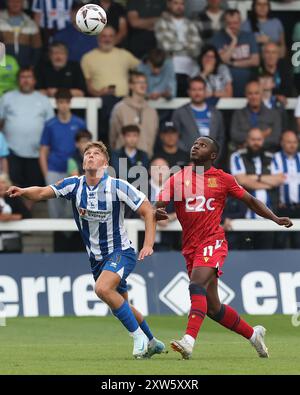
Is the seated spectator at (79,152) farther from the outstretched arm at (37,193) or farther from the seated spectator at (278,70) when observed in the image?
the outstretched arm at (37,193)

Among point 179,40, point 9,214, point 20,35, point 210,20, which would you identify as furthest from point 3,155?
point 210,20

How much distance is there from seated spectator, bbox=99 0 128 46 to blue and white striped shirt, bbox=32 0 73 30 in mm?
607

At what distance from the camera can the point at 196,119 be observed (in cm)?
1833

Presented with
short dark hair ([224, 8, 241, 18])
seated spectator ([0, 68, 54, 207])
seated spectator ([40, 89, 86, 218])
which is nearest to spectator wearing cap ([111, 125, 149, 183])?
seated spectator ([40, 89, 86, 218])

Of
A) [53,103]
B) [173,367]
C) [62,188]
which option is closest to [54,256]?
[53,103]

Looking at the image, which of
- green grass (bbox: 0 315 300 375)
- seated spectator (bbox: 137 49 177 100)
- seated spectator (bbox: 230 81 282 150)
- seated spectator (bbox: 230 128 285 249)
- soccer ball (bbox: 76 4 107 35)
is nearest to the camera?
green grass (bbox: 0 315 300 375)

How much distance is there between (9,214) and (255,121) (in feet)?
13.9

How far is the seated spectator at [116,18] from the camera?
64.2 feet

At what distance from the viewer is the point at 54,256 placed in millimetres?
17062

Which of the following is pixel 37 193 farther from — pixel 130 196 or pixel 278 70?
pixel 278 70

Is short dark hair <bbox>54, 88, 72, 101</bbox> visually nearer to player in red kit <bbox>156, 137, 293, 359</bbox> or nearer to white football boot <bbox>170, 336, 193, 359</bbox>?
player in red kit <bbox>156, 137, 293, 359</bbox>

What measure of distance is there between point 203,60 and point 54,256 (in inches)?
171

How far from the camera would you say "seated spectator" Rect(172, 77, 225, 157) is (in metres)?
18.3

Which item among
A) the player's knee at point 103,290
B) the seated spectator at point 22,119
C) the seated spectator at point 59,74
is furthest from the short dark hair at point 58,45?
the player's knee at point 103,290
